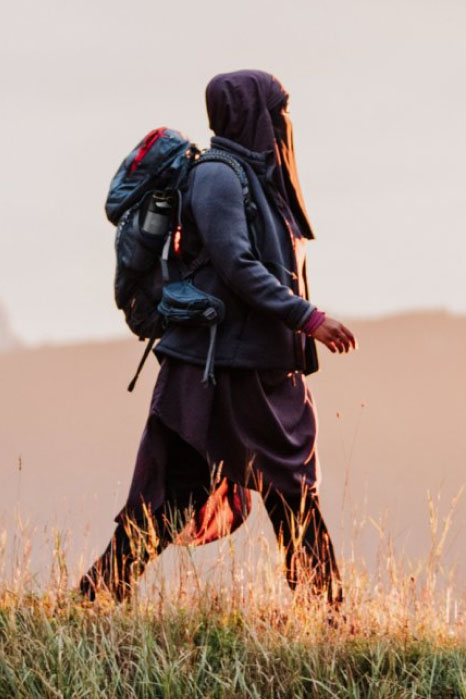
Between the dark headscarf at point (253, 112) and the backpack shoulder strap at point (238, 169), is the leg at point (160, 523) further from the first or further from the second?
the dark headscarf at point (253, 112)

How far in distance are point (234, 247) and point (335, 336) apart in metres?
0.50

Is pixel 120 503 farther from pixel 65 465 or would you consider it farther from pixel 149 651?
pixel 65 465

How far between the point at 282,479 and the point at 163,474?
0.46 metres

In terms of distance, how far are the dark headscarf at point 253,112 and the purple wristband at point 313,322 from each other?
57 cm

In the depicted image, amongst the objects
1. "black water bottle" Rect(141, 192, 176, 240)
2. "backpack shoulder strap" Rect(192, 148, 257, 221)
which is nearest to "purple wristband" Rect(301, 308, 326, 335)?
"backpack shoulder strap" Rect(192, 148, 257, 221)

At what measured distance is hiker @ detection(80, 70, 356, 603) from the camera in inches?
257

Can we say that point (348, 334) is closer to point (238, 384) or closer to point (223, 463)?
point (238, 384)

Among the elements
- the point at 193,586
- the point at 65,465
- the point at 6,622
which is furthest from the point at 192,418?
the point at 65,465

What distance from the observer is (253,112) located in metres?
6.66

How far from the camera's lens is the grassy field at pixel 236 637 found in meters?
6.08

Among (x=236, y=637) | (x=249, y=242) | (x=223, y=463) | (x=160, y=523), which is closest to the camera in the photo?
(x=236, y=637)

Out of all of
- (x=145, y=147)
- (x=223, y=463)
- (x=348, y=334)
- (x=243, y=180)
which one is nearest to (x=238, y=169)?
(x=243, y=180)

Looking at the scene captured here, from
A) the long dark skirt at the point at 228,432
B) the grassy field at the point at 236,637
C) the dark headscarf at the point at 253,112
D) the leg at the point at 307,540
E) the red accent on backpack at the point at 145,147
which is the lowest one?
the grassy field at the point at 236,637

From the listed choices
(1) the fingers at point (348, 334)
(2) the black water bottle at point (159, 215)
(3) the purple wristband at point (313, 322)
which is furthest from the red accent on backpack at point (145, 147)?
(1) the fingers at point (348, 334)
